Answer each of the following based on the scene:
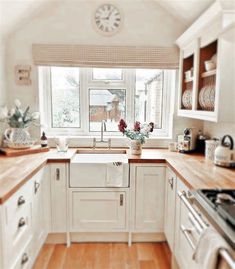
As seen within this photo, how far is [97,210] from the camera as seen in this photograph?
2.46m

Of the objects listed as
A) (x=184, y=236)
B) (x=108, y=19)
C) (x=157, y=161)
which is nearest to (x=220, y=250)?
(x=184, y=236)

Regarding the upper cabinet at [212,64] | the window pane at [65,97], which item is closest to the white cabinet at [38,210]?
the window pane at [65,97]

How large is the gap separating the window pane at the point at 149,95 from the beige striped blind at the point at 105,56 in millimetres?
222

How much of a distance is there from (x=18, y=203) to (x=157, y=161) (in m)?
1.25

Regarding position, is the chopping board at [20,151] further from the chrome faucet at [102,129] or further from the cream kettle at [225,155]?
the cream kettle at [225,155]

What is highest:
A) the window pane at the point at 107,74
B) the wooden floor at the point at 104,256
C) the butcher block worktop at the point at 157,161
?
the window pane at the point at 107,74

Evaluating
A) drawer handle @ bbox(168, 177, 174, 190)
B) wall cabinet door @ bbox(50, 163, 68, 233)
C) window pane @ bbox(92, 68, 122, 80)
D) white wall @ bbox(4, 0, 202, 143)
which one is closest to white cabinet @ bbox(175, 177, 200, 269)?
drawer handle @ bbox(168, 177, 174, 190)

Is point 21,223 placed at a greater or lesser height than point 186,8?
lesser

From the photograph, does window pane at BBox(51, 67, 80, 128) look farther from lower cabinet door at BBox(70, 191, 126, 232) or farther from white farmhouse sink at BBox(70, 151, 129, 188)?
lower cabinet door at BBox(70, 191, 126, 232)

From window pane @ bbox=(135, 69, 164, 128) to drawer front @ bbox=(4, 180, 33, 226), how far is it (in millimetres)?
1622

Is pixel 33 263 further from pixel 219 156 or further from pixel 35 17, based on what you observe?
pixel 35 17

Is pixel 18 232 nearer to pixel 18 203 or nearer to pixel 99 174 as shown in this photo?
pixel 18 203

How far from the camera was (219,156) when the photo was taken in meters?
2.11

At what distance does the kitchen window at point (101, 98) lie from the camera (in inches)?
120
